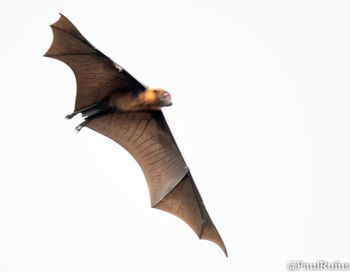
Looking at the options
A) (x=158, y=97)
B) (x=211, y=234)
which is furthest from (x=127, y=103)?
(x=211, y=234)

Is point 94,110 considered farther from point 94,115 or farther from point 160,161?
point 160,161

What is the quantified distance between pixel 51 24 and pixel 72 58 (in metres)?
0.74

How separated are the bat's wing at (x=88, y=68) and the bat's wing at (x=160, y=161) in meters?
0.45

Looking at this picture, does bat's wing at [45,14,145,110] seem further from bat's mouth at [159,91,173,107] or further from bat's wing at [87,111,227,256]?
bat's wing at [87,111,227,256]

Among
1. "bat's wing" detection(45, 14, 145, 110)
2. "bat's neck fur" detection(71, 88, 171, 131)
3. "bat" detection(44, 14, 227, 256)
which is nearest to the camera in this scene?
"bat's wing" detection(45, 14, 145, 110)

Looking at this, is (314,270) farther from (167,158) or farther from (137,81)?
(137,81)

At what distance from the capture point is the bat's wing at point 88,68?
7582 mm

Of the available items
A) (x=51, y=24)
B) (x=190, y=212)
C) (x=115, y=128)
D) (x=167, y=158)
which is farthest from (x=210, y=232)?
(x=51, y=24)

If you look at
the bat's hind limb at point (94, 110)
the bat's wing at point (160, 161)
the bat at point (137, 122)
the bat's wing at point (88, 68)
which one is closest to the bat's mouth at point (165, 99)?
the bat at point (137, 122)

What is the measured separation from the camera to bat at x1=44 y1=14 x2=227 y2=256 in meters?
7.80

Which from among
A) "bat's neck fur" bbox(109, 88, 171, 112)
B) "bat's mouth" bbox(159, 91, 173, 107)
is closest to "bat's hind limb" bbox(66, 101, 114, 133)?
"bat's neck fur" bbox(109, 88, 171, 112)

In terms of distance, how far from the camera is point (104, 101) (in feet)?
27.1

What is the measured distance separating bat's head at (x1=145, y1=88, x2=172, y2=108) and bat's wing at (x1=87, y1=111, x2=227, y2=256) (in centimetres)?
65

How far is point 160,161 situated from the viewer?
869 cm
